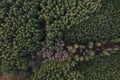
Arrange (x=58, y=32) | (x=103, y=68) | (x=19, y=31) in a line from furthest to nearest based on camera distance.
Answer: (x=103, y=68) → (x=19, y=31) → (x=58, y=32)

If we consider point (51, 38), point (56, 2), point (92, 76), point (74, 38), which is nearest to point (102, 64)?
point (92, 76)

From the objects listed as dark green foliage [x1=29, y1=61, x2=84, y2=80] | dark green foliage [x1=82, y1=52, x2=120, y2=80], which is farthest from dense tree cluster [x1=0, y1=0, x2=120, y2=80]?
dark green foliage [x1=82, y1=52, x2=120, y2=80]

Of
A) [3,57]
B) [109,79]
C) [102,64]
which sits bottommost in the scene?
[109,79]

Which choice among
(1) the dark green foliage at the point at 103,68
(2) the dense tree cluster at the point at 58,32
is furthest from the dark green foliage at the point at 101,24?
(1) the dark green foliage at the point at 103,68

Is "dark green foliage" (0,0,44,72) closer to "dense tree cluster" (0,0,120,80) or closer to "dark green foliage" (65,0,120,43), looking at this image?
"dense tree cluster" (0,0,120,80)

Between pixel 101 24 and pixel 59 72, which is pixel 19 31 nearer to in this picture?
pixel 59 72

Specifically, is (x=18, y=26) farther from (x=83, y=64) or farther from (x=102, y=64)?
(x=102, y=64)

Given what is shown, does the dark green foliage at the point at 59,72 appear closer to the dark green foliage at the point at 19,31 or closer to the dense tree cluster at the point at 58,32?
the dense tree cluster at the point at 58,32

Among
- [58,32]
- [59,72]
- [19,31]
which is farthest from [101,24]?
[19,31]
